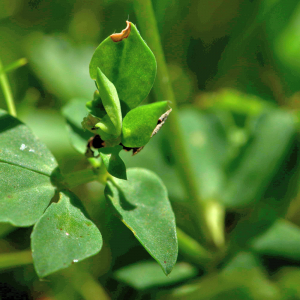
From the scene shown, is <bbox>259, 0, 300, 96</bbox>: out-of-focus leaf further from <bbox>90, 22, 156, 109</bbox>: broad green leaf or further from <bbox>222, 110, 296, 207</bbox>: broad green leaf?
<bbox>90, 22, 156, 109</bbox>: broad green leaf

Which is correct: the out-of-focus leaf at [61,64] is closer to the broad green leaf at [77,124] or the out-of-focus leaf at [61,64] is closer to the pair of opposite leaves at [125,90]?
the broad green leaf at [77,124]

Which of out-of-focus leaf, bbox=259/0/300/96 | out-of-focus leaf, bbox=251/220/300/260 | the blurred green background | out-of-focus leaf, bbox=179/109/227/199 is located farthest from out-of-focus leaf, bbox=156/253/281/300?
out-of-focus leaf, bbox=259/0/300/96

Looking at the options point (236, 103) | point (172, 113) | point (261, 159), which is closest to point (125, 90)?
point (172, 113)

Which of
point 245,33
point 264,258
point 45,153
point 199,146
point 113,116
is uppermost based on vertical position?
point 113,116

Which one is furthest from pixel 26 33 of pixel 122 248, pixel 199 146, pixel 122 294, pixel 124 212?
pixel 124 212

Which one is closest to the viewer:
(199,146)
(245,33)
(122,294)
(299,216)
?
(122,294)

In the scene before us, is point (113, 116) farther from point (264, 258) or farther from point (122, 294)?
point (264, 258)

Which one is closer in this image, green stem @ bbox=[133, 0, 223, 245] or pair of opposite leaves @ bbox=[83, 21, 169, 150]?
pair of opposite leaves @ bbox=[83, 21, 169, 150]
